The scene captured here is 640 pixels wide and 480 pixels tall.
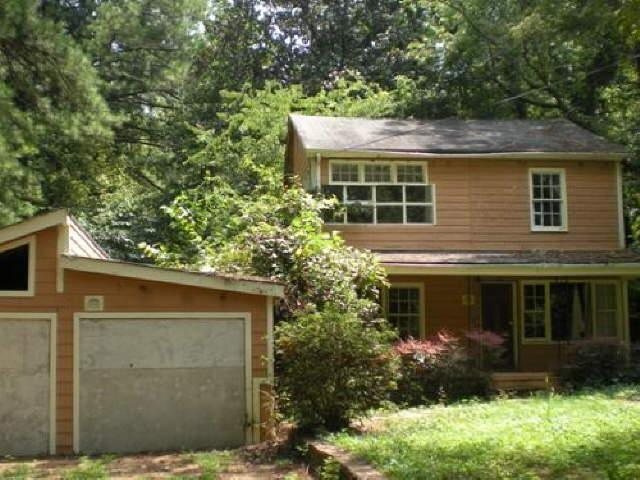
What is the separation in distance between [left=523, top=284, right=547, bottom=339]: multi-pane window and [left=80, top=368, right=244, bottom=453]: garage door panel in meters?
9.88

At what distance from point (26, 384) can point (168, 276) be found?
100 inches

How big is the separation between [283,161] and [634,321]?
38.3ft

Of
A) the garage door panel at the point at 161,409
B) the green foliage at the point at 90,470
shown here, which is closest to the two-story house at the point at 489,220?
the garage door panel at the point at 161,409

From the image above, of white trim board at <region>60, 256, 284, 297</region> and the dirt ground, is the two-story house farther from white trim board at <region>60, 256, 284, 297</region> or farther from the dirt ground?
the dirt ground

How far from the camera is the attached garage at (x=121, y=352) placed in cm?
1176

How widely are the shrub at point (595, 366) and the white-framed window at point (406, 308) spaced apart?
3.78 metres

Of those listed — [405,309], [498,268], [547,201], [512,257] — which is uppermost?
[547,201]

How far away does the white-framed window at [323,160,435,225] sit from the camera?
19078mm

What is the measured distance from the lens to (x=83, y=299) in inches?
474

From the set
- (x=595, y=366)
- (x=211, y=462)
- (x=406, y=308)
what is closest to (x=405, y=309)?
(x=406, y=308)

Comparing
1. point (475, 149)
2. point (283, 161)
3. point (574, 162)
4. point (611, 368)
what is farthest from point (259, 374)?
point (283, 161)

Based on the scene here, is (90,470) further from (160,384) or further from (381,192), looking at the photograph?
(381,192)

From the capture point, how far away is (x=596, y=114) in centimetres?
2747

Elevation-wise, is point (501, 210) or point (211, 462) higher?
point (501, 210)
